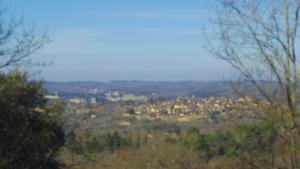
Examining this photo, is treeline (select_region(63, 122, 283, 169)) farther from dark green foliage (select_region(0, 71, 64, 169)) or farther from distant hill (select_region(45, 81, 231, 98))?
distant hill (select_region(45, 81, 231, 98))

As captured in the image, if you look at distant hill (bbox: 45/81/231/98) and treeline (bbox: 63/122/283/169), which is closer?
treeline (bbox: 63/122/283/169)

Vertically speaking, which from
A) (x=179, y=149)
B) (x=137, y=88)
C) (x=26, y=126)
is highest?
(x=26, y=126)

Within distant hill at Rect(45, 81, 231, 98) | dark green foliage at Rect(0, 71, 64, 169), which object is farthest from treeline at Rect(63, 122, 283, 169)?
distant hill at Rect(45, 81, 231, 98)

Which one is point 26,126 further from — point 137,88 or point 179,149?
point 137,88

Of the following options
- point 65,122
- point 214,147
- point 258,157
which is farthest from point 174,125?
point 258,157

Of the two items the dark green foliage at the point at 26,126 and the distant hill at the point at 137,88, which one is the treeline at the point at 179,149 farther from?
the distant hill at the point at 137,88

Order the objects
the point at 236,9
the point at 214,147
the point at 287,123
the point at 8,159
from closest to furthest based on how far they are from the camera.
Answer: the point at 287,123 < the point at 236,9 < the point at 8,159 < the point at 214,147

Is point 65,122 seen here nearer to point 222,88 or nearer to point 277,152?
point 222,88

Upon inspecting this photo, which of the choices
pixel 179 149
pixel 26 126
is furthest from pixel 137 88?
pixel 26 126

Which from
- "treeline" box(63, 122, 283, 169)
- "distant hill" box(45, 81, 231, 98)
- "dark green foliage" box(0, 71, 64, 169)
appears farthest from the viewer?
"distant hill" box(45, 81, 231, 98)
